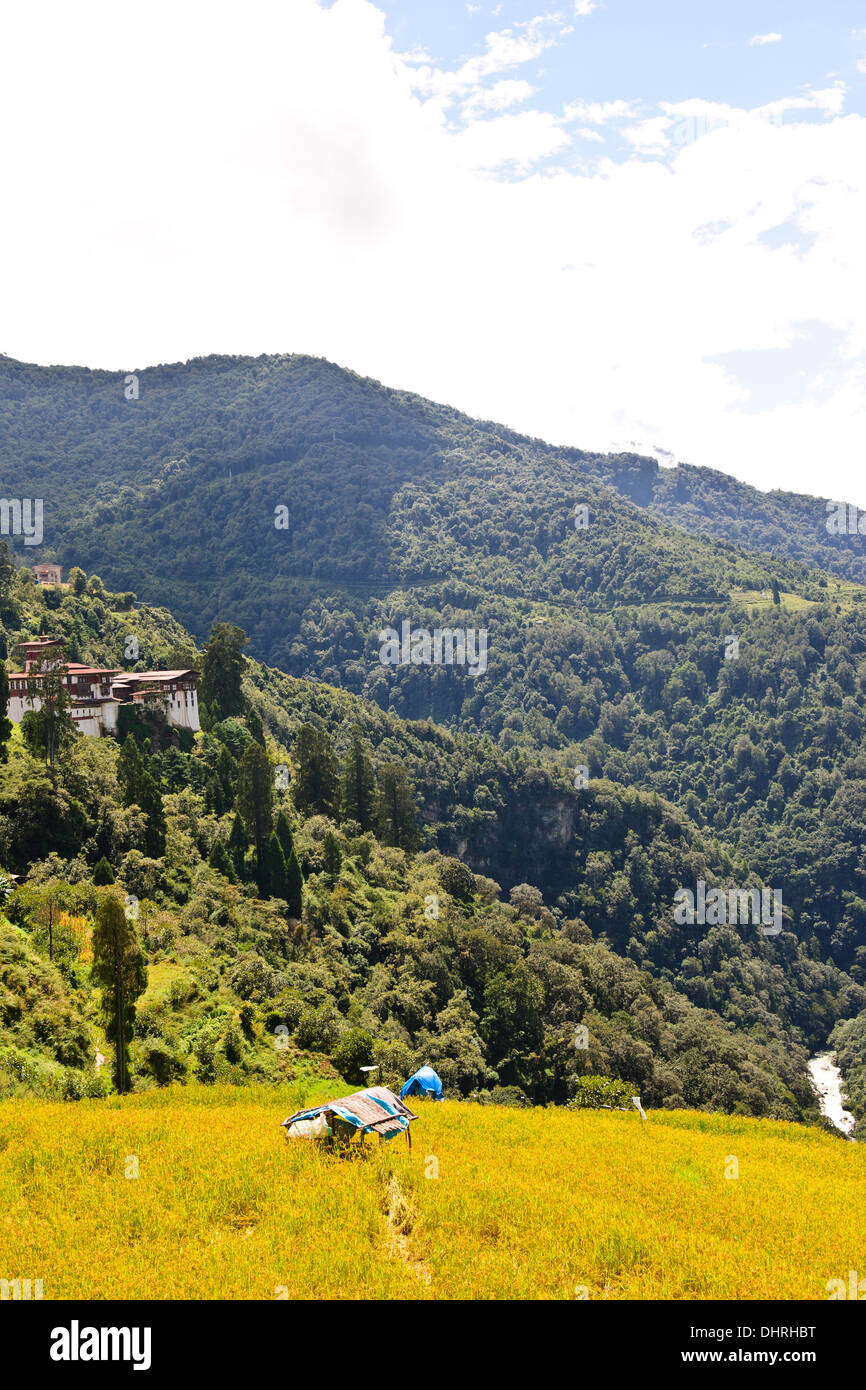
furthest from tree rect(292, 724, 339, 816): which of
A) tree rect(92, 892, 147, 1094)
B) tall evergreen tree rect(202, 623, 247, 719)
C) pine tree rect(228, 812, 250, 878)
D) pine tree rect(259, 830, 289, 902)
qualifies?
tree rect(92, 892, 147, 1094)

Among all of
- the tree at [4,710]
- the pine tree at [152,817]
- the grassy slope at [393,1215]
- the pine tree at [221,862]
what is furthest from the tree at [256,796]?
the grassy slope at [393,1215]

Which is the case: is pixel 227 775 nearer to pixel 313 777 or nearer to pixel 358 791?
pixel 313 777

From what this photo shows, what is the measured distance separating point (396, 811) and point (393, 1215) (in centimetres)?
6668

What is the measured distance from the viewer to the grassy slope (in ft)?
41.0

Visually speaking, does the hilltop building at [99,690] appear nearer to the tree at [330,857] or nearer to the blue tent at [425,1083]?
the tree at [330,857]

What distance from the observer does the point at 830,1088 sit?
10550cm

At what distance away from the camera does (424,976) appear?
178ft

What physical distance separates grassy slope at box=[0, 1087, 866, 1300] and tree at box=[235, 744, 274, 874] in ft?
121

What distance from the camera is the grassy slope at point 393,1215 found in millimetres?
12492

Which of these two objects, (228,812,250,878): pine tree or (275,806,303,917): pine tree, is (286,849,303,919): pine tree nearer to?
(275,806,303,917): pine tree

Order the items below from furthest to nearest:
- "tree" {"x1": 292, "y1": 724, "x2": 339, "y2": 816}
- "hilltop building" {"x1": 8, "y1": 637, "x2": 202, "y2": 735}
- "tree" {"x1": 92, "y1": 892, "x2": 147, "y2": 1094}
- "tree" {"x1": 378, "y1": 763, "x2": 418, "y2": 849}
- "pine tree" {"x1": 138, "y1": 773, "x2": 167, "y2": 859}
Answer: "tree" {"x1": 378, "y1": 763, "x2": 418, "y2": 849} < "tree" {"x1": 292, "y1": 724, "x2": 339, "y2": 816} < "hilltop building" {"x1": 8, "y1": 637, "x2": 202, "y2": 735} < "pine tree" {"x1": 138, "y1": 773, "x2": 167, "y2": 859} < "tree" {"x1": 92, "y1": 892, "x2": 147, "y2": 1094}
